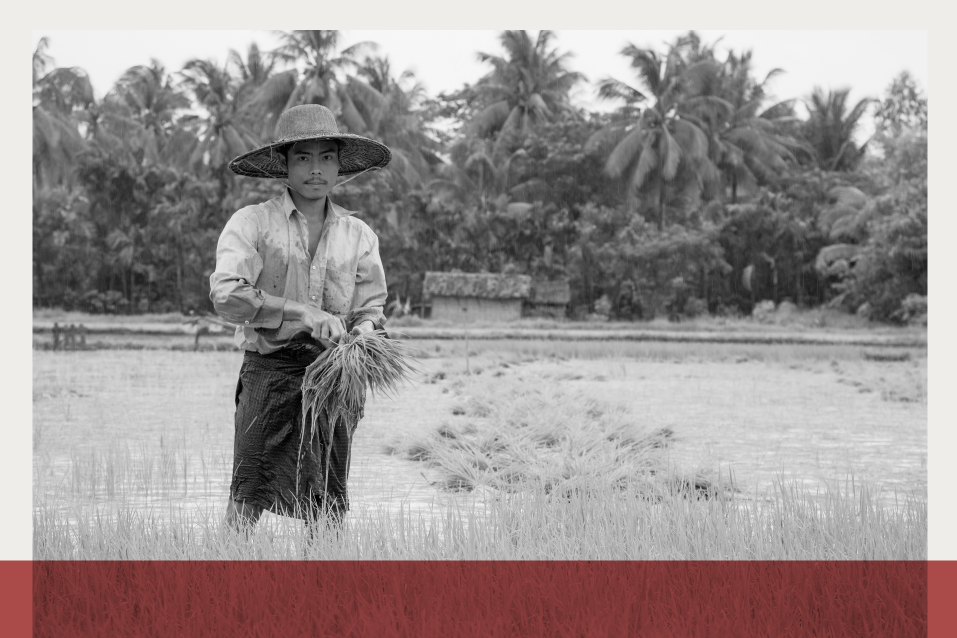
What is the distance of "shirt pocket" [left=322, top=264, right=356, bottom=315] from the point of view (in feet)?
9.55

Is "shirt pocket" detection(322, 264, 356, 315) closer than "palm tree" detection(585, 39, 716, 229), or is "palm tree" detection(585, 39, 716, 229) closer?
"shirt pocket" detection(322, 264, 356, 315)

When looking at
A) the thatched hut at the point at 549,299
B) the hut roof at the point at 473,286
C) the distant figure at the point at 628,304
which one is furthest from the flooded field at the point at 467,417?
the thatched hut at the point at 549,299

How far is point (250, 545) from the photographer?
2.66m

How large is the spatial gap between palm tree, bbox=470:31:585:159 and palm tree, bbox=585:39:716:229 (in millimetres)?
1929

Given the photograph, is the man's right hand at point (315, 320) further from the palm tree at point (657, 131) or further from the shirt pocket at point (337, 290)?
the palm tree at point (657, 131)

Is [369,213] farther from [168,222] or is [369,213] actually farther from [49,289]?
[49,289]

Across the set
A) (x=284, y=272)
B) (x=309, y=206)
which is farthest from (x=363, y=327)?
(x=309, y=206)

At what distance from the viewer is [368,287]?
301 centimetres

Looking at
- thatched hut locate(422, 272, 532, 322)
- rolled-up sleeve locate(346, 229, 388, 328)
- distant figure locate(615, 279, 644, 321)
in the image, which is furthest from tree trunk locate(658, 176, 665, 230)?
rolled-up sleeve locate(346, 229, 388, 328)

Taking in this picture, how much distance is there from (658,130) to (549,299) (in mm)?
4874

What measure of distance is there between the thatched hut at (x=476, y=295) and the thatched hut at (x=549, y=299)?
880 millimetres

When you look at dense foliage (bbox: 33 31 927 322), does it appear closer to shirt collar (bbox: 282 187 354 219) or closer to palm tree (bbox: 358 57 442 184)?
palm tree (bbox: 358 57 442 184)

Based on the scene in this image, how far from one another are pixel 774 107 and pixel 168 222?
16.1 meters

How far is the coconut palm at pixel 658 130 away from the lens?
23359mm
